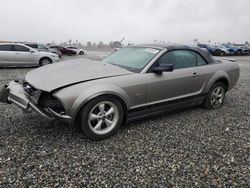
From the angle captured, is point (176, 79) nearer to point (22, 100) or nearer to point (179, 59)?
point (179, 59)

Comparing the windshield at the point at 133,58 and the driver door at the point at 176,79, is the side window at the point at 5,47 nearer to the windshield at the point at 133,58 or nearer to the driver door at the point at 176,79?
the windshield at the point at 133,58

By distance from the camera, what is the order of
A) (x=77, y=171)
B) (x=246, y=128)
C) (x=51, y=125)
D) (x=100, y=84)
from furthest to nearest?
(x=246, y=128), (x=51, y=125), (x=100, y=84), (x=77, y=171)

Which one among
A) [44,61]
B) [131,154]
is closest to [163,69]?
[131,154]

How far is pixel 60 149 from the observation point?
299cm

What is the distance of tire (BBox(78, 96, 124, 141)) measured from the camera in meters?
3.05

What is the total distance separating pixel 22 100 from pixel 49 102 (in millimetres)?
420

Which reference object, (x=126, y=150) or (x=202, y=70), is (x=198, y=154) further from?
(x=202, y=70)

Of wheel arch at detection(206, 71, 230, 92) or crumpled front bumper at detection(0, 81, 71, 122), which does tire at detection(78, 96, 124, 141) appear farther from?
wheel arch at detection(206, 71, 230, 92)

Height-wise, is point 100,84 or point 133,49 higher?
point 133,49

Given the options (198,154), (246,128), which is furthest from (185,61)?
(198,154)

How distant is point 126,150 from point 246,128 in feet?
7.73

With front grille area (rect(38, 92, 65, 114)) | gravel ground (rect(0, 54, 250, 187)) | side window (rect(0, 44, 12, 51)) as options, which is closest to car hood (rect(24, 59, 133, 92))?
front grille area (rect(38, 92, 65, 114))

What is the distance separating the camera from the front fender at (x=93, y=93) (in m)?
2.91

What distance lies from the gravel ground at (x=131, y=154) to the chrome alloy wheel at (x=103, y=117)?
0.63 ft
